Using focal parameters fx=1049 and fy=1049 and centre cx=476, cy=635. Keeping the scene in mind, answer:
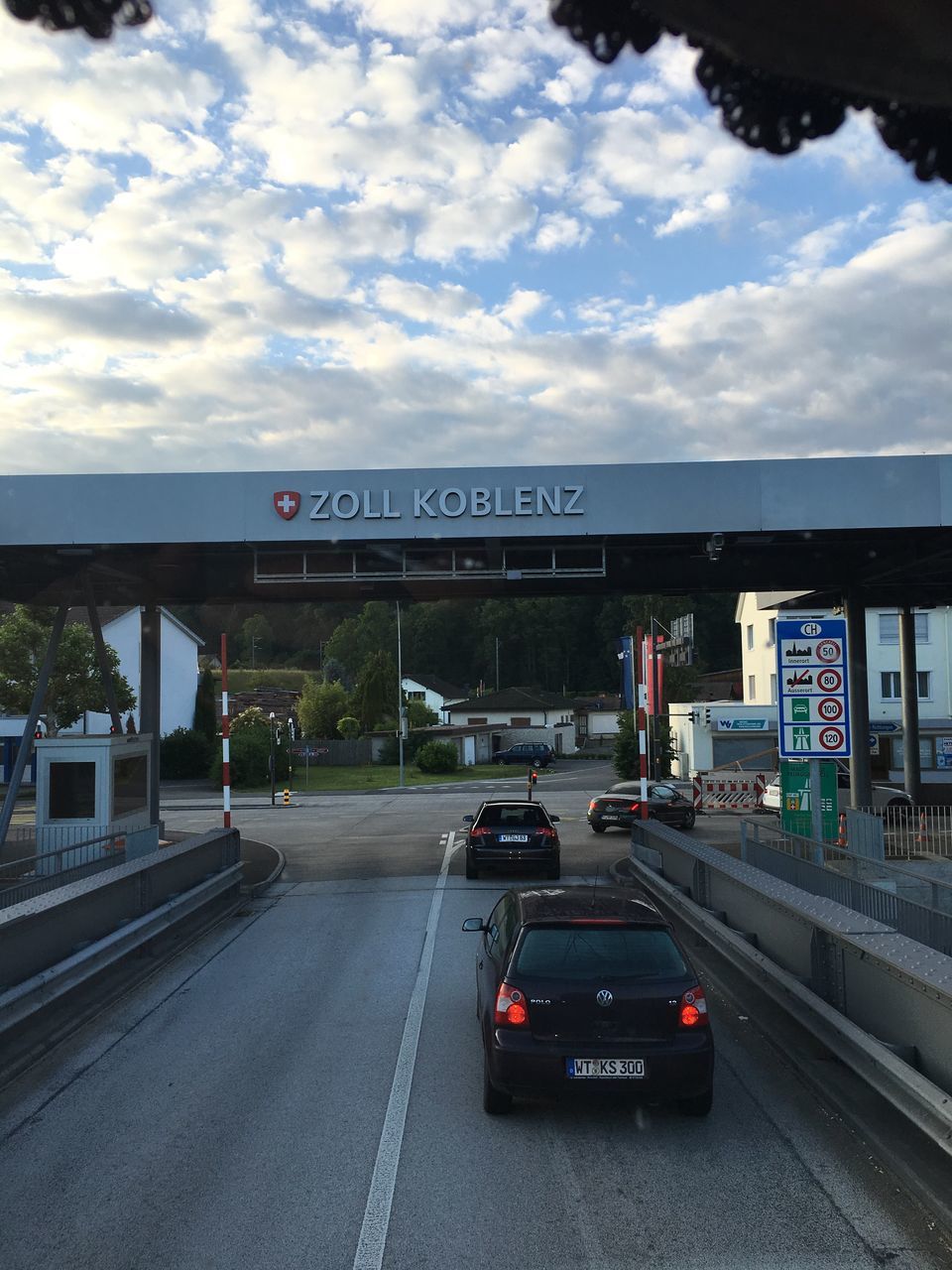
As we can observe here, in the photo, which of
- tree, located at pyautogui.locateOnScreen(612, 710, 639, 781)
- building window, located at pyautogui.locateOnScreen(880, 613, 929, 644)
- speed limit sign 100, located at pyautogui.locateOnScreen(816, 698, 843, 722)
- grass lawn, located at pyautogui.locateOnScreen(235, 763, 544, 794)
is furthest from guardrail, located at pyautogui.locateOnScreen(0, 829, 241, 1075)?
building window, located at pyautogui.locateOnScreen(880, 613, 929, 644)

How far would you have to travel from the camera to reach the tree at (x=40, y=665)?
47.3 m

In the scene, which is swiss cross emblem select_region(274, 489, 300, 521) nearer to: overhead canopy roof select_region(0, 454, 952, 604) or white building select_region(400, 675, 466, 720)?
overhead canopy roof select_region(0, 454, 952, 604)

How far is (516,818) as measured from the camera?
1972 cm

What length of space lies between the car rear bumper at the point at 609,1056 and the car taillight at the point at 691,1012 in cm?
6

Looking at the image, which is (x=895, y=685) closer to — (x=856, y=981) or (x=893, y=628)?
(x=893, y=628)

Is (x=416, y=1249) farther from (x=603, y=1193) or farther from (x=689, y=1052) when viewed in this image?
(x=689, y=1052)

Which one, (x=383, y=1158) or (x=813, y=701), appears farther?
(x=813, y=701)

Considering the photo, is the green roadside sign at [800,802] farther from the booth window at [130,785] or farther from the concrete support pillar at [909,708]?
the concrete support pillar at [909,708]

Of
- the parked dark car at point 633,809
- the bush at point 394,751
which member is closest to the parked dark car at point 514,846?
the parked dark car at point 633,809

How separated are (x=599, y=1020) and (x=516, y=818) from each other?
1309 cm

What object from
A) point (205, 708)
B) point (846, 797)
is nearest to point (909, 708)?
point (846, 797)

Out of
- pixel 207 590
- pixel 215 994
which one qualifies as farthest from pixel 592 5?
pixel 207 590

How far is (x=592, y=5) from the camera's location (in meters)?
3.00

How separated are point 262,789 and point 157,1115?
1810 inches
